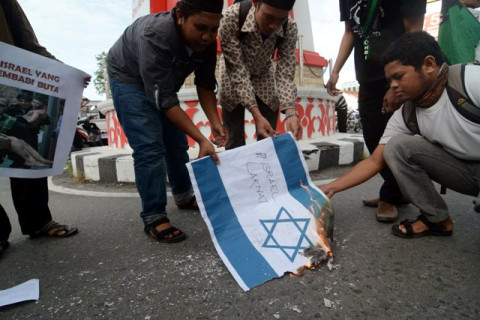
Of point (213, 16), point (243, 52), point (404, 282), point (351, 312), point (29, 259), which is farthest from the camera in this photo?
point (243, 52)

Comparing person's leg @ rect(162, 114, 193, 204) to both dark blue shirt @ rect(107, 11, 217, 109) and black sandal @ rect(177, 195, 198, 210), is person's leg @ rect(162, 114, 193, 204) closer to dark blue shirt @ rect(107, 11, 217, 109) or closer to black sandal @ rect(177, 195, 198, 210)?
black sandal @ rect(177, 195, 198, 210)

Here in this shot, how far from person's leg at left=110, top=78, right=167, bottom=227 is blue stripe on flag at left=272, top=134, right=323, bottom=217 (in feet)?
2.08

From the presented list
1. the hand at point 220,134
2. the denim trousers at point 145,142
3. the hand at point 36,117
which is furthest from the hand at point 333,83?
the hand at point 36,117

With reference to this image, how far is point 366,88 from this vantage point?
6.33 feet

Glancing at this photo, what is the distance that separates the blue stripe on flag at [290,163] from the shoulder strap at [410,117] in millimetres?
557

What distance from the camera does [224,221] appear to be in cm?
147

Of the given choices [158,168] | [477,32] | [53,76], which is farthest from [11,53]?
[477,32]

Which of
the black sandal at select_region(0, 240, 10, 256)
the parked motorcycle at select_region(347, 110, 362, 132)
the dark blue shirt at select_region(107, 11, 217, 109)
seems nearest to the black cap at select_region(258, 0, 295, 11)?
the dark blue shirt at select_region(107, 11, 217, 109)

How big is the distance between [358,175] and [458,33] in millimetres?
1322

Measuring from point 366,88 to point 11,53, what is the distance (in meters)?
1.89

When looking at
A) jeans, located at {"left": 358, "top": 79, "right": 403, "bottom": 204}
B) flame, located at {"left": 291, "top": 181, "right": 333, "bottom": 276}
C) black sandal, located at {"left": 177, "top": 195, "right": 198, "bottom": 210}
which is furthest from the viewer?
black sandal, located at {"left": 177, "top": 195, "right": 198, "bottom": 210}

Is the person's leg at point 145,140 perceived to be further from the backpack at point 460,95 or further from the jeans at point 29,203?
the backpack at point 460,95

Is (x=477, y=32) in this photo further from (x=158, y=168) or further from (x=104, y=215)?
(x=104, y=215)

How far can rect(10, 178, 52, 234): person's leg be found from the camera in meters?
1.71
